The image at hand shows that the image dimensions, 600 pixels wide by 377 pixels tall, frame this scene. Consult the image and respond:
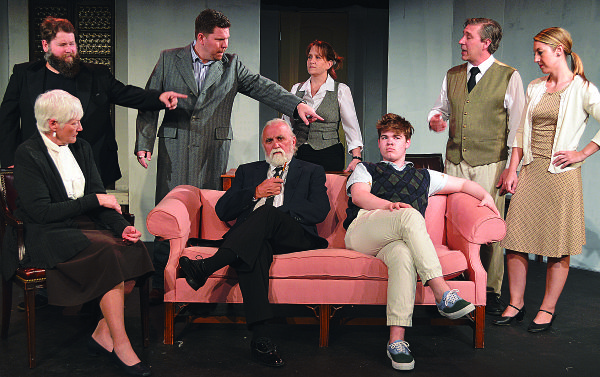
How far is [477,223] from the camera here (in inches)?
125

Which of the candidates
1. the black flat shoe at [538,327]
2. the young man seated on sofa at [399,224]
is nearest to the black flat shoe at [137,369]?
the young man seated on sofa at [399,224]

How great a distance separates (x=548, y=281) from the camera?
3496 mm

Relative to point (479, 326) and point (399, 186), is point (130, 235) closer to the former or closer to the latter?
point (399, 186)

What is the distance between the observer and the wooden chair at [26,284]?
2.79m

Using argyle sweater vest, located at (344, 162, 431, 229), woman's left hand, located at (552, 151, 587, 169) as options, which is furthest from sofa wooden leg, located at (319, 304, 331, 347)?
woman's left hand, located at (552, 151, 587, 169)

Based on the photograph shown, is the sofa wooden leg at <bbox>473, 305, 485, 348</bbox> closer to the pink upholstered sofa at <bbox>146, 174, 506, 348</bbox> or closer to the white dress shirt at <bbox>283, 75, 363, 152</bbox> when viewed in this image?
the pink upholstered sofa at <bbox>146, 174, 506, 348</bbox>

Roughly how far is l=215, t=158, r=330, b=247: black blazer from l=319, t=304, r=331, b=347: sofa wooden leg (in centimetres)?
43

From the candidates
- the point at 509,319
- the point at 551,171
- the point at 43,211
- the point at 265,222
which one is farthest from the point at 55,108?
the point at 509,319

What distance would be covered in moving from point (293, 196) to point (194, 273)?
0.80 meters

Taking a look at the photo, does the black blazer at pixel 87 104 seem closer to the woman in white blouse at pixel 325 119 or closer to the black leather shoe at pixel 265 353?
the woman in white blouse at pixel 325 119

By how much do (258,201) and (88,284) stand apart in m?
1.15

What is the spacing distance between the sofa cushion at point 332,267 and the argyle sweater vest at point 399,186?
0.40 m

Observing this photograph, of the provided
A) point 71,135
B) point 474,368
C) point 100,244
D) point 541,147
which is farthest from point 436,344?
point 71,135

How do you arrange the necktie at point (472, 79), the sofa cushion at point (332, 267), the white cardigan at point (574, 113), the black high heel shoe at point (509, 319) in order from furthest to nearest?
the necktie at point (472, 79)
the black high heel shoe at point (509, 319)
the white cardigan at point (574, 113)
the sofa cushion at point (332, 267)
